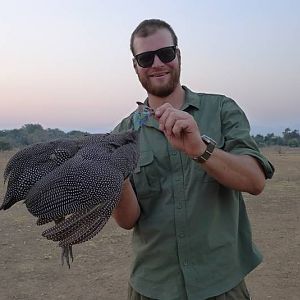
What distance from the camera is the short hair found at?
3.19 metres

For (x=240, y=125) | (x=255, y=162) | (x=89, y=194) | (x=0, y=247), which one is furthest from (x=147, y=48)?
(x=0, y=247)

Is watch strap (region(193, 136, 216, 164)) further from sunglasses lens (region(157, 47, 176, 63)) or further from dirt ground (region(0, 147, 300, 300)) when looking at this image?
dirt ground (region(0, 147, 300, 300))

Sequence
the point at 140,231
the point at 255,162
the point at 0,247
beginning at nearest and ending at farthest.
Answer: the point at 255,162 → the point at 140,231 → the point at 0,247

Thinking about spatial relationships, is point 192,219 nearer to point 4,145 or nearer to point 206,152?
point 206,152

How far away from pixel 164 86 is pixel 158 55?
19 centimetres

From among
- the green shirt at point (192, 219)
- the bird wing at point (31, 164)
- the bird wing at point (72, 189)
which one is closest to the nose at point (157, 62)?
the green shirt at point (192, 219)

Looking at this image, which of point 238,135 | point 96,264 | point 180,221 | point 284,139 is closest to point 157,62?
point 238,135

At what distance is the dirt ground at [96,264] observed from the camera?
6621 mm

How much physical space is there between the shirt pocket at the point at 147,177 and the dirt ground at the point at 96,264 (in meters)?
3.63

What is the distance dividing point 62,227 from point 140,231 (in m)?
0.90

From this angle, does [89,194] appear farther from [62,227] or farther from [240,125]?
[240,125]

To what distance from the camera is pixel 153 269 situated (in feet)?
10.4

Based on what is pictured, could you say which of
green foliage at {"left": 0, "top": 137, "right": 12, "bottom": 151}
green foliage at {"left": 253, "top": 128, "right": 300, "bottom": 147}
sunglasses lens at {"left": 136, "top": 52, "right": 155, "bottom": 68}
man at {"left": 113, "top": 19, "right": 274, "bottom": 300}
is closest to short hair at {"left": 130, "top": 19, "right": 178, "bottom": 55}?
man at {"left": 113, "top": 19, "right": 274, "bottom": 300}

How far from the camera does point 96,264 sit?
7723 millimetres
